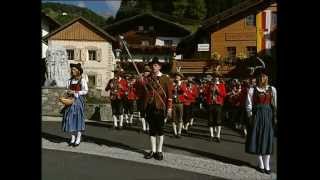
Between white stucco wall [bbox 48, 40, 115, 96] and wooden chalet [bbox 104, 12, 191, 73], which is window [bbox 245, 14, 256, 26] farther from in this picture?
wooden chalet [bbox 104, 12, 191, 73]

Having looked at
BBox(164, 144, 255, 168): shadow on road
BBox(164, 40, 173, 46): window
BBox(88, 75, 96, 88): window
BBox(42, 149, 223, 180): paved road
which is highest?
BBox(164, 40, 173, 46): window

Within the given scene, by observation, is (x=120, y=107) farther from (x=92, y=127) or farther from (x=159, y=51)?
(x=159, y=51)

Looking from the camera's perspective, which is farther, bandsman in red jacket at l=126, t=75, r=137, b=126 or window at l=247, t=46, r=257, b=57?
window at l=247, t=46, r=257, b=57

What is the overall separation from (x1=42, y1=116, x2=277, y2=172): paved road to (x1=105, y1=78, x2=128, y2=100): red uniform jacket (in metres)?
0.91

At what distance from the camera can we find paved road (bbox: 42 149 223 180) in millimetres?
8086

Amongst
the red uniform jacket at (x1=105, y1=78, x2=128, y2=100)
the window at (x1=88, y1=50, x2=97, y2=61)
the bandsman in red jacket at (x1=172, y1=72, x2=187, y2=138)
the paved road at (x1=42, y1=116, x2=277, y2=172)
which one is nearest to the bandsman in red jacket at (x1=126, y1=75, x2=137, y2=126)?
the red uniform jacket at (x1=105, y1=78, x2=128, y2=100)

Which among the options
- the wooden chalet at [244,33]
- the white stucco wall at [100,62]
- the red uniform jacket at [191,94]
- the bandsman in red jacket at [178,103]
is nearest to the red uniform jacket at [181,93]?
the bandsman in red jacket at [178,103]

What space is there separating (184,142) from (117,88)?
10.8 feet

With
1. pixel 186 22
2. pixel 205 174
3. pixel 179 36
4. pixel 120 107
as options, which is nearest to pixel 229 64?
pixel 120 107

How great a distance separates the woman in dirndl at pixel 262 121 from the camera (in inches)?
362

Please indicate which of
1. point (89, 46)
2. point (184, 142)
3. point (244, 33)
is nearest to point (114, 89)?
point (184, 142)

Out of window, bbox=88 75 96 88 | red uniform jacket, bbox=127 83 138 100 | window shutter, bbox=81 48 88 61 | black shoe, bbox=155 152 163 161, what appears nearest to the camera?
black shoe, bbox=155 152 163 161

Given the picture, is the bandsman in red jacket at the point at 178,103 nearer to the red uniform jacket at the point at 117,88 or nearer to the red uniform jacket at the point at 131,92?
the red uniform jacket at the point at 131,92

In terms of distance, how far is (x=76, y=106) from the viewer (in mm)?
11586
